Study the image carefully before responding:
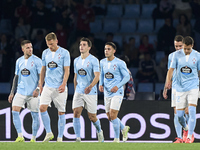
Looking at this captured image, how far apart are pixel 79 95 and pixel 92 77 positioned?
0.42m

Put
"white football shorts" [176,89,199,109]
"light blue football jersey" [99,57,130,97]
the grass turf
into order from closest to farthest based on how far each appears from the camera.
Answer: the grass turf, "white football shorts" [176,89,199,109], "light blue football jersey" [99,57,130,97]

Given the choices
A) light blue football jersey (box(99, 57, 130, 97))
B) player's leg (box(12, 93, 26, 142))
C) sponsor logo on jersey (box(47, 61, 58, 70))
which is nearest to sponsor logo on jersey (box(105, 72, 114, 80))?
light blue football jersey (box(99, 57, 130, 97))

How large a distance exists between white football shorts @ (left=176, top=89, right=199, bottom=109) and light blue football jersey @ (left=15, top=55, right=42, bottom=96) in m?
2.72

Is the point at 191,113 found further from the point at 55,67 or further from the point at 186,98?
the point at 55,67

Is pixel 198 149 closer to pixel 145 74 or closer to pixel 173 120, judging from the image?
pixel 173 120

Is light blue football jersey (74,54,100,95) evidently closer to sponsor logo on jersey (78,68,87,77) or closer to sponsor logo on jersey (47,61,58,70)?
sponsor logo on jersey (78,68,87,77)

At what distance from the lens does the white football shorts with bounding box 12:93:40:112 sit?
9.36 m

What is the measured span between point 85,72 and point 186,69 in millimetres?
1851

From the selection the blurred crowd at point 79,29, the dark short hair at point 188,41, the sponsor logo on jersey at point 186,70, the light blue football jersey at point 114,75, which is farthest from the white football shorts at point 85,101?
the blurred crowd at point 79,29

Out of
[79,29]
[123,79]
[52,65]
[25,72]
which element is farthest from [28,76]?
[79,29]

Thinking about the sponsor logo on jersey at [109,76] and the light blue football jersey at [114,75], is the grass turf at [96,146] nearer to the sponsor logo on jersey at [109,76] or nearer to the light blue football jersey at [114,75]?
the light blue football jersey at [114,75]

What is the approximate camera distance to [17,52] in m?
14.0

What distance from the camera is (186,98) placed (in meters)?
8.73

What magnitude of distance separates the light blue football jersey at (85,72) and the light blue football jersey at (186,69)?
1.46m
